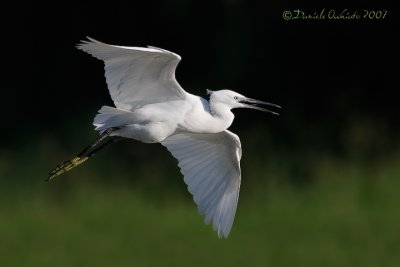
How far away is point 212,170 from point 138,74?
1.05 m

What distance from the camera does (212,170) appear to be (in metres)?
6.86

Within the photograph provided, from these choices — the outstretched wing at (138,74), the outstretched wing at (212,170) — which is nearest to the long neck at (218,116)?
the outstretched wing at (138,74)

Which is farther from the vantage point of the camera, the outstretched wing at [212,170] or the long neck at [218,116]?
the outstretched wing at [212,170]

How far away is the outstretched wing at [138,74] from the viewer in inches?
227

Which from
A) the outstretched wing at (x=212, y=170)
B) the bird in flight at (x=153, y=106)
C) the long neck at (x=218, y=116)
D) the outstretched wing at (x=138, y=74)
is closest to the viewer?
the outstretched wing at (x=138, y=74)

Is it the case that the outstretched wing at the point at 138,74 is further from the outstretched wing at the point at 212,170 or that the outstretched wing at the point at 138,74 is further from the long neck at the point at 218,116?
the outstretched wing at the point at 212,170

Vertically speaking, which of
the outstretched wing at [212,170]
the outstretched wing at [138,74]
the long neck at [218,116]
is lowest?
the outstretched wing at [212,170]

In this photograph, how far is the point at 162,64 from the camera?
19.4ft

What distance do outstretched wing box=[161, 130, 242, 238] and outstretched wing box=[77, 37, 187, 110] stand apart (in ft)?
2.28

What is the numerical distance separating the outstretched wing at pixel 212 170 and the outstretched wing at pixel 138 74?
696mm

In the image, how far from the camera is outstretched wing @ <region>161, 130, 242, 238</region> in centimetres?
673

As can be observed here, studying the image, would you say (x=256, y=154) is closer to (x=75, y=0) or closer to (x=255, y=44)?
(x=255, y=44)

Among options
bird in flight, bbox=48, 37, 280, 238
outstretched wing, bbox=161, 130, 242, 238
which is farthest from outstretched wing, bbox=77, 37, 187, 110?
outstretched wing, bbox=161, 130, 242, 238

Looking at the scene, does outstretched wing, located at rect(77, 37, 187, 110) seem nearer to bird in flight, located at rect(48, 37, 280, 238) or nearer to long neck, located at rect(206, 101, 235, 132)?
bird in flight, located at rect(48, 37, 280, 238)
